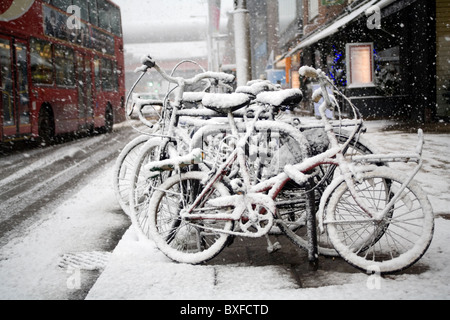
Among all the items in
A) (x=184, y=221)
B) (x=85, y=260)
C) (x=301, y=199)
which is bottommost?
(x=85, y=260)

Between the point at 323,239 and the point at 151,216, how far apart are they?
1575 mm

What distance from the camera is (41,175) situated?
849 cm

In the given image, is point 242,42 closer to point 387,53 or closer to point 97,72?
point 97,72

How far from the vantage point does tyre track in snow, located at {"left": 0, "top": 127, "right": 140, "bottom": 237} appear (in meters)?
5.93

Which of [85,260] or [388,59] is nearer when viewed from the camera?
[85,260]

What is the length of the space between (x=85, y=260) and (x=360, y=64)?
15555 millimetres

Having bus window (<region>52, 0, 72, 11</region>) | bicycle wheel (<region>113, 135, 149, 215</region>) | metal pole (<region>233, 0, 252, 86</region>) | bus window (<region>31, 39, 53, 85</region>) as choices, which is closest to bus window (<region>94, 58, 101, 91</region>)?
bus window (<region>52, 0, 72, 11</region>)

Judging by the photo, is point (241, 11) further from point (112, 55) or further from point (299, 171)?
point (112, 55)

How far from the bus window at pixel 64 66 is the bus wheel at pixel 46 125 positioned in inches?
39.0

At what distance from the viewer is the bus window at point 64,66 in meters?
13.7

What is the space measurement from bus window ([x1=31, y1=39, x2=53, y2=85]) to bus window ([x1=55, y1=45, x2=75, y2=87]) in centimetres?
43

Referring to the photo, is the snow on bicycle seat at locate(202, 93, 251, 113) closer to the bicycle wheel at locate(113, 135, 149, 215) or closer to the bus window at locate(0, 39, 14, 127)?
the bicycle wheel at locate(113, 135, 149, 215)

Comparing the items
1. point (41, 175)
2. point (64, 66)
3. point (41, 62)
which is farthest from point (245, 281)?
point (64, 66)

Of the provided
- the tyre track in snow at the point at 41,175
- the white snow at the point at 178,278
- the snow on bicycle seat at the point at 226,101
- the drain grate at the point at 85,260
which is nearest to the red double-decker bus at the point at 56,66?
the tyre track in snow at the point at 41,175
